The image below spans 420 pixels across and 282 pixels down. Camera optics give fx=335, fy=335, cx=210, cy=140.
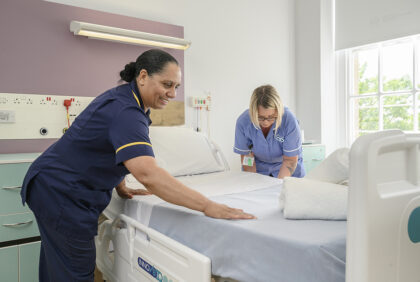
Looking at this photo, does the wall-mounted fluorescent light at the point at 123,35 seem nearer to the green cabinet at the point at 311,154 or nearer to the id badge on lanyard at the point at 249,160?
the id badge on lanyard at the point at 249,160

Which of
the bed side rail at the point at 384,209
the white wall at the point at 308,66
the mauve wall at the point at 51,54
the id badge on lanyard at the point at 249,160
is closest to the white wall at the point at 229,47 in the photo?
the white wall at the point at 308,66

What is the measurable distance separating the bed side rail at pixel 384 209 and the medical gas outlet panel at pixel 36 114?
2201mm

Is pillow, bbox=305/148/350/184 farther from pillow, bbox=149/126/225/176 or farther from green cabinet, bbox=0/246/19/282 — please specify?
green cabinet, bbox=0/246/19/282

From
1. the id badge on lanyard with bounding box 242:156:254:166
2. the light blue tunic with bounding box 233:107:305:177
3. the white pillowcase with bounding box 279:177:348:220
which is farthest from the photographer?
the id badge on lanyard with bounding box 242:156:254:166

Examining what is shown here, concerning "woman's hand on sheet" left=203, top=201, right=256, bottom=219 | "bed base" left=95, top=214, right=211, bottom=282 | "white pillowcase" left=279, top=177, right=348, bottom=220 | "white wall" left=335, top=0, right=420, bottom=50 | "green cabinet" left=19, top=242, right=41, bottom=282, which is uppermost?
"white wall" left=335, top=0, right=420, bottom=50

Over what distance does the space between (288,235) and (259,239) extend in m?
0.09

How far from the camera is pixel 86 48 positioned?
254 cm

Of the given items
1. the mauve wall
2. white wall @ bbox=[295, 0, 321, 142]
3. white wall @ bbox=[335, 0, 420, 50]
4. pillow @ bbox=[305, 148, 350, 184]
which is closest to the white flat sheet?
pillow @ bbox=[305, 148, 350, 184]

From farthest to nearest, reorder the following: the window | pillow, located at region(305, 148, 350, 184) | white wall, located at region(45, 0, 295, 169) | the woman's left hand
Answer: the window < white wall, located at region(45, 0, 295, 169) < the woman's left hand < pillow, located at region(305, 148, 350, 184)

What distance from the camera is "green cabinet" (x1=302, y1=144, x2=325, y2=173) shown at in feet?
11.0

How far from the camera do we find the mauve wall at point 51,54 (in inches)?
89.1

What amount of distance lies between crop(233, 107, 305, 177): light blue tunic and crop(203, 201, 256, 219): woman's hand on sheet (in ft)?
4.07

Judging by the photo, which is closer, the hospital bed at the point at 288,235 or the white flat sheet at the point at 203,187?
the hospital bed at the point at 288,235

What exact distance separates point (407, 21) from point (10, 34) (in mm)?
3366
